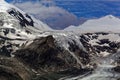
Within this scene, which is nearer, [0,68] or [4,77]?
[4,77]
